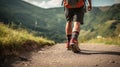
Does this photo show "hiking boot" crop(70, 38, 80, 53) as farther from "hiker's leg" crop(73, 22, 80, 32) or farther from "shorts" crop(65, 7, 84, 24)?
"shorts" crop(65, 7, 84, 24)

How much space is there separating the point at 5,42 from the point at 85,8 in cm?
272

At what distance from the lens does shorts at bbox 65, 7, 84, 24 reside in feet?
23.9

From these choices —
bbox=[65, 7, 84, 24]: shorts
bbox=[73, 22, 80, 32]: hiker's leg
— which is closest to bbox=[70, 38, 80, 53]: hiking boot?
bbox=[73, 22, 80, 32]: hiker's leg

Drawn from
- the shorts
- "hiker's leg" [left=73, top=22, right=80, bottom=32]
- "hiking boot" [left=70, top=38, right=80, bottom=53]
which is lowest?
"hiking boot" [left=70, top=38, right=80, bottom=53]

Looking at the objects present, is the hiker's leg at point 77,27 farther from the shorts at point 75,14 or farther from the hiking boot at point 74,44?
the hiking boot at point 74,44

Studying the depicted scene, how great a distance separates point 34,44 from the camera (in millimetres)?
8695

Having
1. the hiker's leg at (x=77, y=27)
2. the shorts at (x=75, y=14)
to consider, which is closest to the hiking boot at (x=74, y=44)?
the hiker's leg at (x=77, y=27)

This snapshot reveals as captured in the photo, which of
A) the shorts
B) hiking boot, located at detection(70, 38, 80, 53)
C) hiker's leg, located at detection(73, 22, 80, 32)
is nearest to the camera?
hiking boot, located at detection(70, 38, 80, 53)

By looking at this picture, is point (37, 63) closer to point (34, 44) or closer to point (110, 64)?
point (110, 64)

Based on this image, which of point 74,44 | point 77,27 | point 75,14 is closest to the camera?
point 74,44

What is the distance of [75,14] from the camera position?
7.43 m

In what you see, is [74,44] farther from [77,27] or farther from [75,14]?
[75,14]

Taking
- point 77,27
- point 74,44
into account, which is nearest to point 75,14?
point 77,27

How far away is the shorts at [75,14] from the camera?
729 centimetres
